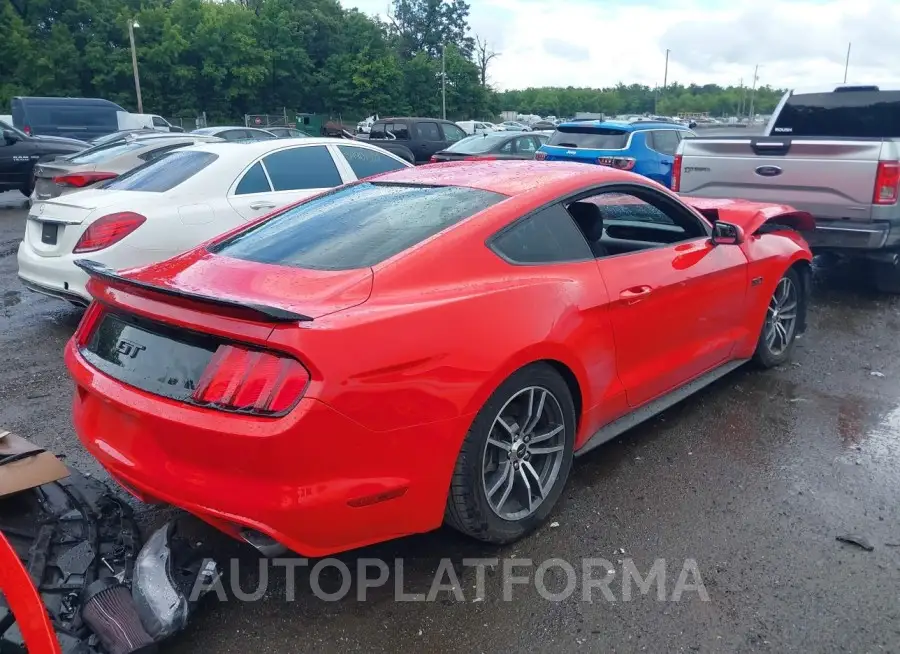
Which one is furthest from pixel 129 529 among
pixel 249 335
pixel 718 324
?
pixel 718 324

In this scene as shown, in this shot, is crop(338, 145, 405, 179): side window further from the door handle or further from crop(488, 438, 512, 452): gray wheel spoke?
crop(488, 438, 512, 452): gray wheel spoke

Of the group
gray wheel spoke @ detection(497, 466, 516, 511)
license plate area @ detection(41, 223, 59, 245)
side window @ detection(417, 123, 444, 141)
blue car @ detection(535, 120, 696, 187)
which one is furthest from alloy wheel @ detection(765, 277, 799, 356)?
side window @ detection(417, 123, 444, 141)

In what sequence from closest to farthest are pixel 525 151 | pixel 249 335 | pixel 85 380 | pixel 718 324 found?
1. pixel 249 335
2. pixel 85 380
3. pixel 718 324
4. pixel 525 151

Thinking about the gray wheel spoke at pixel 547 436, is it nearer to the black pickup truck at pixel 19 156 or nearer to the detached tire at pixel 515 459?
the detached tire at pixel 515 459

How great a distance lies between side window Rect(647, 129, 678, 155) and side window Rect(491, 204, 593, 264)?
9.37 m

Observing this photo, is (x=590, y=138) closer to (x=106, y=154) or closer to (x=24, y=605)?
(x=106, y=154)

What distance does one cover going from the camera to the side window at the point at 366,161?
23.0 feet

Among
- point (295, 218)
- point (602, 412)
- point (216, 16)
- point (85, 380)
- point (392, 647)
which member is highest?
point (216, 16)

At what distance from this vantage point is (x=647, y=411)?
376 centimetres

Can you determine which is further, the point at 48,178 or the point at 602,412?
the point at 48,178

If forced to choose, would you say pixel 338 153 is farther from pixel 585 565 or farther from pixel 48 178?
pixel 585 565

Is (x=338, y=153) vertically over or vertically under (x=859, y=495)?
over

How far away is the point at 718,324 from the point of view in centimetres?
420

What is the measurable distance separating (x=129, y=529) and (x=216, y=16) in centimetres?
5341
